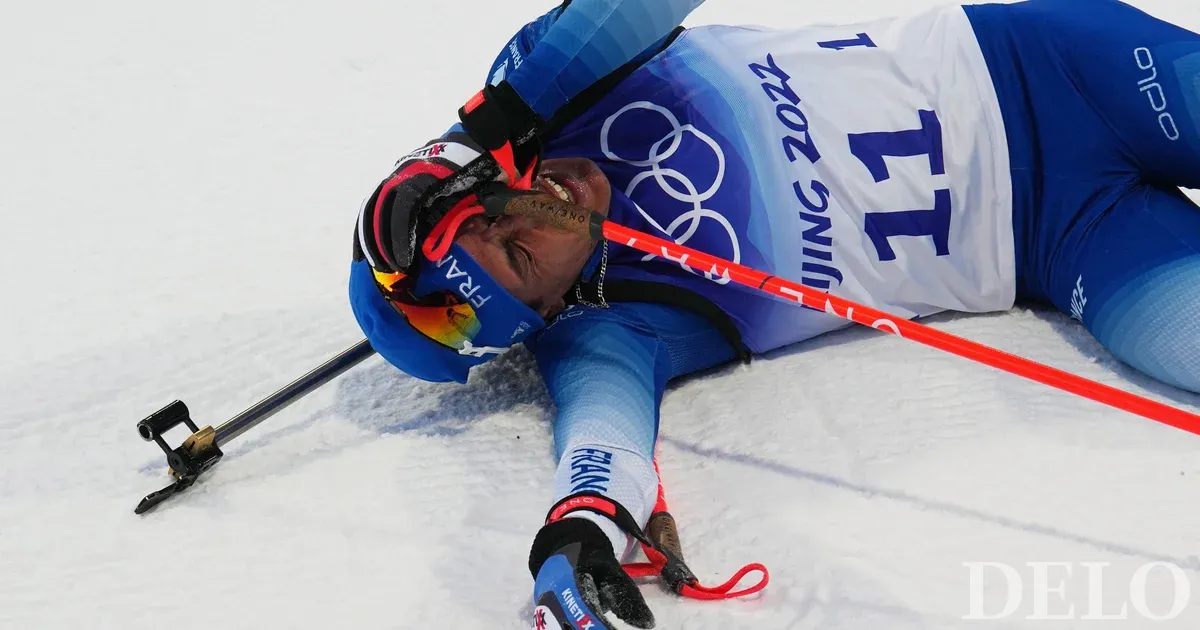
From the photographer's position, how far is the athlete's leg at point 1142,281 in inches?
43.9

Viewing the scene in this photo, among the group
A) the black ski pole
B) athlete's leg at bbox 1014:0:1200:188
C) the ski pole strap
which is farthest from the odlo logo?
the black ski pole

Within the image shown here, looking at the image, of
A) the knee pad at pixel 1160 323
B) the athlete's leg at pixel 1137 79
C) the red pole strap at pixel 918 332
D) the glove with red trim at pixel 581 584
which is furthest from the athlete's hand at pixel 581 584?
the athlete's leg at pixel 1137 79

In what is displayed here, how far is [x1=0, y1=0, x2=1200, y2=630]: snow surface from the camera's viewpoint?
→ 0.96 meters

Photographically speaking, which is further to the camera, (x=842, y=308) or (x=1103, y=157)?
(x=1103, y=157)

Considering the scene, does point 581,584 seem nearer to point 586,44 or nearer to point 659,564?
point 659,564

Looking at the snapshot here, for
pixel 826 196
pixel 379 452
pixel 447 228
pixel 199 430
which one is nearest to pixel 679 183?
pixel 826 196

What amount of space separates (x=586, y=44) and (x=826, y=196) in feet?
1.11

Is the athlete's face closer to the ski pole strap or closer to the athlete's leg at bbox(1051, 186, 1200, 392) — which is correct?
the ski pole strap

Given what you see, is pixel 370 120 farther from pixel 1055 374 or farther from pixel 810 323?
pixel 1055 374

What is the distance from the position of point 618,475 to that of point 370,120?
1137 millimetres

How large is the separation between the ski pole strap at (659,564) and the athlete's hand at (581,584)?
0.03 m

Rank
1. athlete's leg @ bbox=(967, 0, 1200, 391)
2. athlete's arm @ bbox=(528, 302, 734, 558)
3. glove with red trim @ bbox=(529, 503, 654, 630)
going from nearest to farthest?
glove with red trim @ bbox=(529, 503, 654, 630) → athlete's arm @ bbox=(528, 302, 734, 558) → athlete's leg @ bbox=(967, 0, 1200, 391)

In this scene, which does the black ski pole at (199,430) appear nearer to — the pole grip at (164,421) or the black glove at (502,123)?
the pole grip at (164,421)

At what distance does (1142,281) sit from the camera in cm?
117
